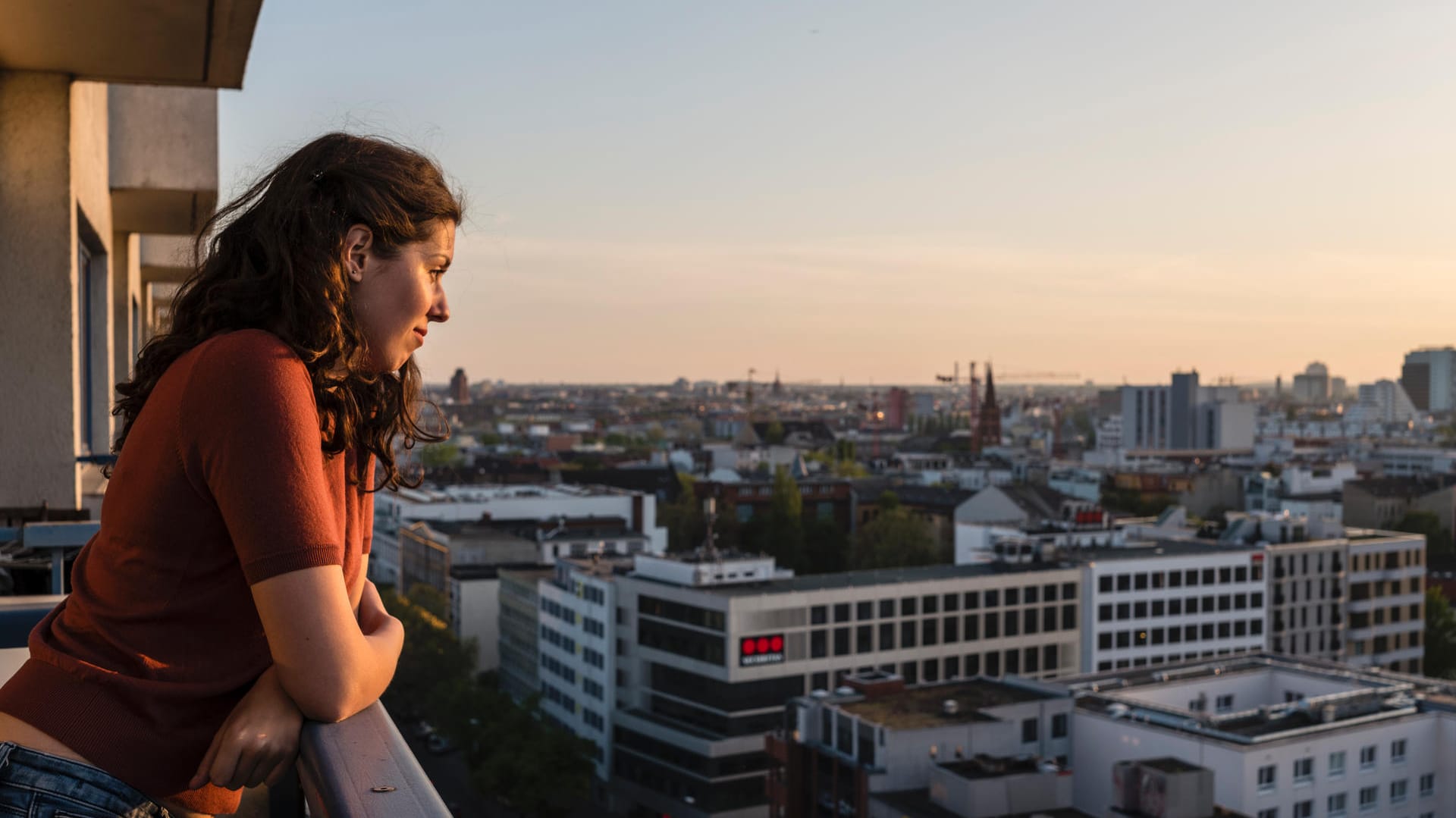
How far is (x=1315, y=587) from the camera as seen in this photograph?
37.0 m

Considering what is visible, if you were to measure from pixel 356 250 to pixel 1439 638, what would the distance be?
44208 mm

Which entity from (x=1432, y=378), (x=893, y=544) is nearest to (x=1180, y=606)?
(x=893, y=544)

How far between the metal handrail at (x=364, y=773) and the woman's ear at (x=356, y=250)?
401 millimetres

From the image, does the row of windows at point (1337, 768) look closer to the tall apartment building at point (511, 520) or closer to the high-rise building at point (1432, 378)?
the tall apartment building at point (511, 520)

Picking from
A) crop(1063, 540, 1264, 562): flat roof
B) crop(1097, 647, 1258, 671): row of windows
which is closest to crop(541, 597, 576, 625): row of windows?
crop(1063, 540, 1264, 562): flat roof

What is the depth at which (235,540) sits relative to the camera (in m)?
1.21

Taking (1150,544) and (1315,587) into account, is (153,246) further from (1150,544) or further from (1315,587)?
(1315,587)

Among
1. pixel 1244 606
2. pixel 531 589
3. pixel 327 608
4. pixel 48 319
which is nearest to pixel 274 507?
pixel 327 608

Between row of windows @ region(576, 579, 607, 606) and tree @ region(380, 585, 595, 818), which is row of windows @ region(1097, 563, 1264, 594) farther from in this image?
tree @ region(380, 585, 595, 818)

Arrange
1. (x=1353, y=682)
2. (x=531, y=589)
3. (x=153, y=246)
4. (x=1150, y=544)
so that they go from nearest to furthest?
(x=153, y=246) < (x=1353, y=682) < (x=531, y=589) < (x=1150, y=544)

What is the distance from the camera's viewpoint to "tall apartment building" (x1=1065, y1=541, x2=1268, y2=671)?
32750 mm

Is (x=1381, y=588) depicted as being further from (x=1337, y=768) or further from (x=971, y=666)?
(x=1337, y=768)

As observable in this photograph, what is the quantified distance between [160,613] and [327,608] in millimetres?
159

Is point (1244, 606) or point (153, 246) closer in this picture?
point (153, 246)
